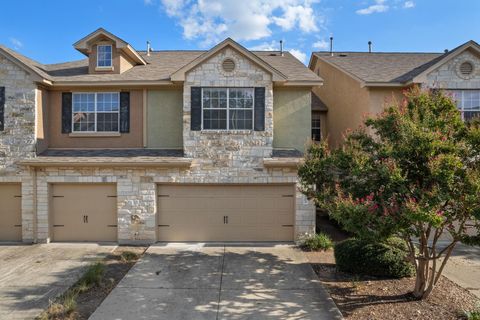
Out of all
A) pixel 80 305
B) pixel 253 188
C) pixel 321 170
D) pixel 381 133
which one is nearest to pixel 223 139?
pixel 253 188

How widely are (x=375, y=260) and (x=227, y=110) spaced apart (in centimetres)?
675

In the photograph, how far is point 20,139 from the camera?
38.6 feet

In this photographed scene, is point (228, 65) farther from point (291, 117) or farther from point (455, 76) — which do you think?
point (455, 76)

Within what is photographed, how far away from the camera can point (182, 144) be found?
12492 mm

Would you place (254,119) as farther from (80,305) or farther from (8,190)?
(8,190)

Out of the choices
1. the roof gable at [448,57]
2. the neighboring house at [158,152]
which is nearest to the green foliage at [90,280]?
the neighboring house at [158,152]

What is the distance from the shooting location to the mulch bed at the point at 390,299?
648 centimetres

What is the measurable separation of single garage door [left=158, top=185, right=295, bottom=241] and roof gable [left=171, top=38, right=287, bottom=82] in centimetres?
391

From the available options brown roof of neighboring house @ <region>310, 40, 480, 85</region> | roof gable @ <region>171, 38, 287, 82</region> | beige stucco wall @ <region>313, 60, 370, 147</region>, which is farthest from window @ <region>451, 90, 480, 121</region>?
roof gable @ <region>171, 38, 287, 82</region>

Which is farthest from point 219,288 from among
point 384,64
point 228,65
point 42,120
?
point 384,64

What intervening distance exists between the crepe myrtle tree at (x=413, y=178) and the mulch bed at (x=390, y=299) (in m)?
0.39

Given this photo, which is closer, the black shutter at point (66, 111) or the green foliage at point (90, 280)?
the green foliage at point (90, 280)

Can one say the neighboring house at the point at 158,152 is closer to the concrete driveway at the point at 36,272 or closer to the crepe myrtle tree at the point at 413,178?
the concrete driveway at the point at 36,272

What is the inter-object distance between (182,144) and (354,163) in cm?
733
